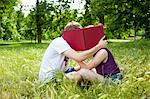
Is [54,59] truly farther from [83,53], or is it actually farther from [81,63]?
[83,53]

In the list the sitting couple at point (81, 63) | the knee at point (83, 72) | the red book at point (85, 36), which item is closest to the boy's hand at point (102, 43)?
the sitting couple at point (81, 63)

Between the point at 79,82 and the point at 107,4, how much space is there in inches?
833

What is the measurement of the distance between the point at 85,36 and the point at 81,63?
444mm

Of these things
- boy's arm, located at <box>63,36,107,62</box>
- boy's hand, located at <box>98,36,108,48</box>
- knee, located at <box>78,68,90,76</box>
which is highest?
boy's hand, located at <box>98,36,108,48</box>

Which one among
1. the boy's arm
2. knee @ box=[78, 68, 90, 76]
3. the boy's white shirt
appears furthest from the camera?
the boy's white shirt

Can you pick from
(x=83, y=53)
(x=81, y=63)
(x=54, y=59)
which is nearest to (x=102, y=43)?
(x=83, y=53)

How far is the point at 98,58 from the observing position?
6.84 meters

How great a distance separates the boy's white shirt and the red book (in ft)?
0.57

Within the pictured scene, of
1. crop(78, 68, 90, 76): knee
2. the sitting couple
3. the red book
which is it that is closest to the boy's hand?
the sitting couple

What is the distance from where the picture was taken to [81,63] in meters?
7.07

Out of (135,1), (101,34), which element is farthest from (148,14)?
(101,34)

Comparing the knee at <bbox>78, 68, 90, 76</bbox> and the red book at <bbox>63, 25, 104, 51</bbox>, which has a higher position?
the red book at <bbox>63, 25, 104, 51</bbox>

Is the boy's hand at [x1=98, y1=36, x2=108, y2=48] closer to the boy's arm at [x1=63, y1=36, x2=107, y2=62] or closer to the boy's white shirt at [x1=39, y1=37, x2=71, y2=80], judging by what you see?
the boy's arm at [x1=63, y1=36, x2=107, y2=62]

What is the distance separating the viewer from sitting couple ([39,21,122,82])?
6719 mm
